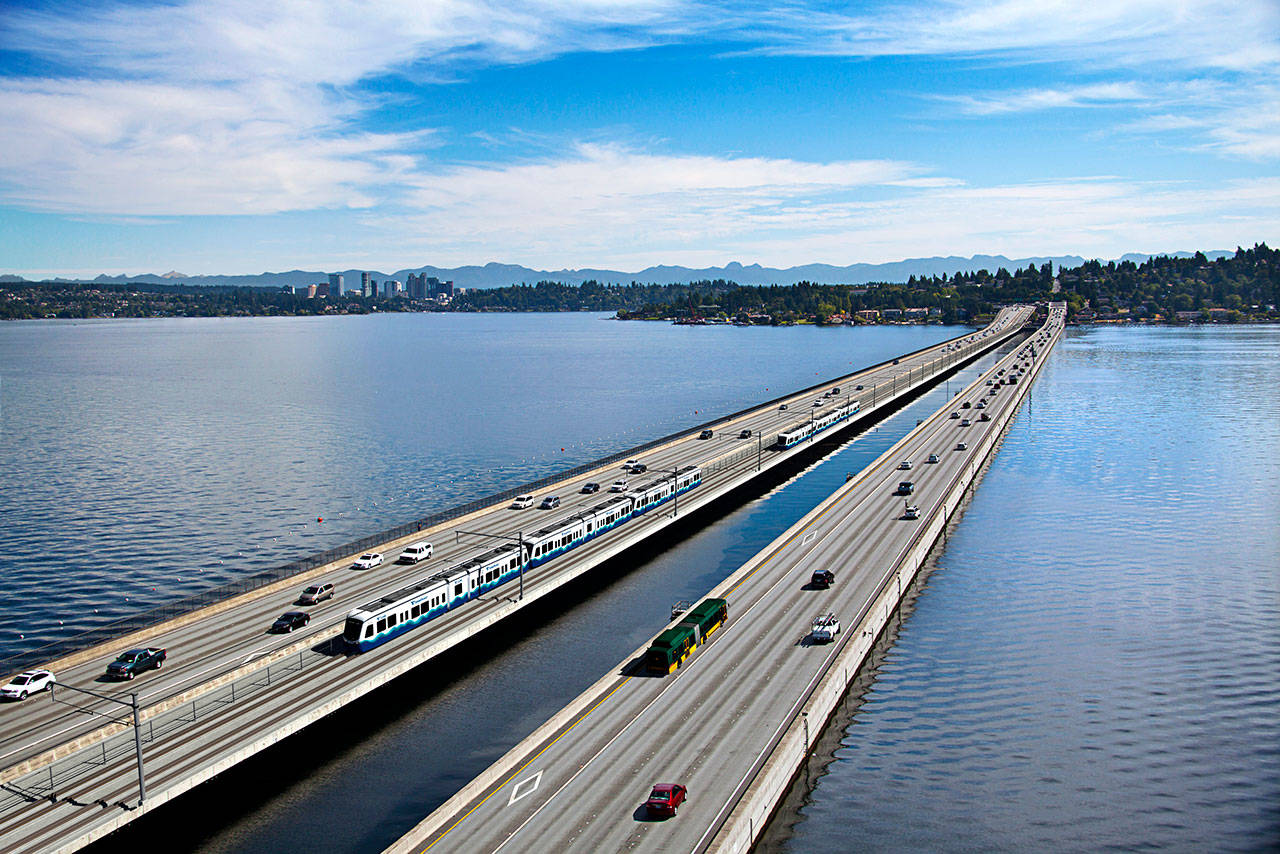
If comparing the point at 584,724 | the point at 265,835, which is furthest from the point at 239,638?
the point at 584,724

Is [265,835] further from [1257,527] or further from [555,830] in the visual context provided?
[1257,527]

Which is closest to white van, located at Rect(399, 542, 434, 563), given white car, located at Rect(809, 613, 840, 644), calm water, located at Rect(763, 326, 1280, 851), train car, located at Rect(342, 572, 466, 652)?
train car, located at Rect(342, 572, 466, 652)

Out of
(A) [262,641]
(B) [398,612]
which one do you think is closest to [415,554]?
(B) [398,612]

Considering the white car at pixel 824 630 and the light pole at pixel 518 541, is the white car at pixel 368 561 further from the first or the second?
the white car at pixel 824 630

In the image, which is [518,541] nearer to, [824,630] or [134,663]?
[824,630]

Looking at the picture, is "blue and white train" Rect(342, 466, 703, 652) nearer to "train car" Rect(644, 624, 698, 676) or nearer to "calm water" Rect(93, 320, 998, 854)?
"calm water" Rect(93, 320, 998, 854)
